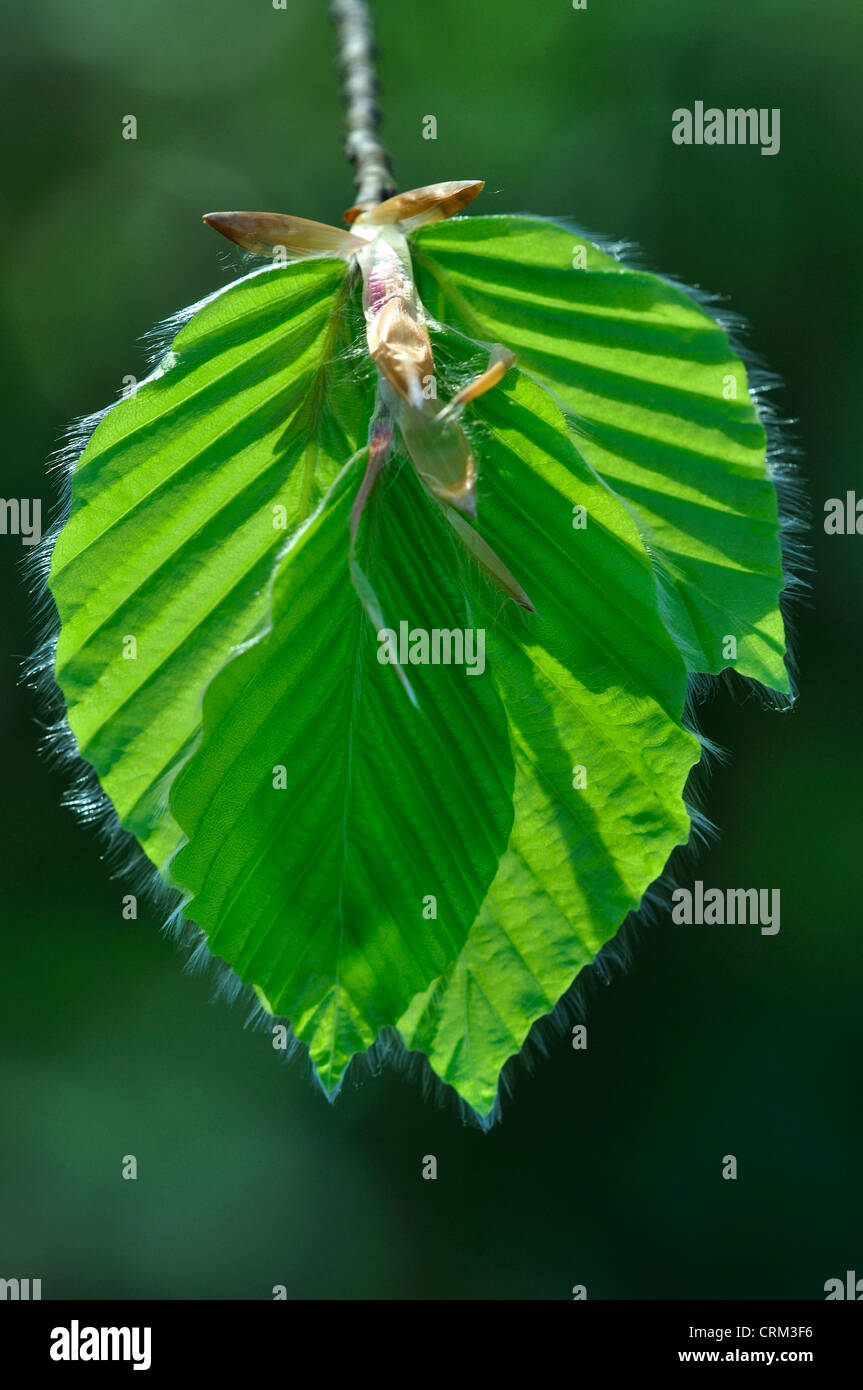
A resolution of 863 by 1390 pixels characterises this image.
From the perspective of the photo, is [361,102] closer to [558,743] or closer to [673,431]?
[673,431]

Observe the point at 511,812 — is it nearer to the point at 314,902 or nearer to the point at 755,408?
the point at 314,902

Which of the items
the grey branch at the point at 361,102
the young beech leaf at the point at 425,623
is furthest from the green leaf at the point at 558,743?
the grey branch at the point at 361,102

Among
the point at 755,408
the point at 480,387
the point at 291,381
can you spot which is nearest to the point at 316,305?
the point at 291,381

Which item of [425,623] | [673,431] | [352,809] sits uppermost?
[673,431]
